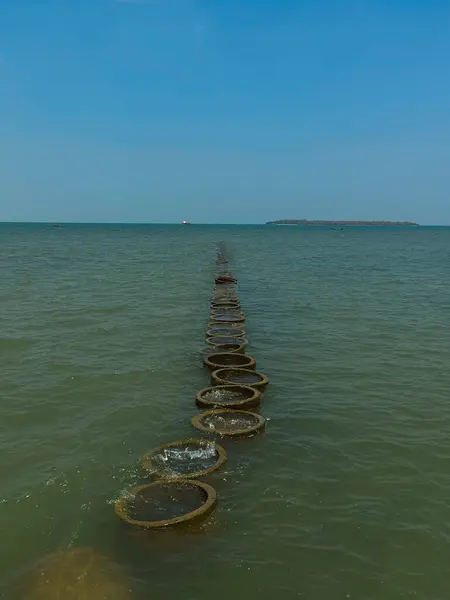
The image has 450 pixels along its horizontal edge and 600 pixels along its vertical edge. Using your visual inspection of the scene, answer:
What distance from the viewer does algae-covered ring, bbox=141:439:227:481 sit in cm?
855

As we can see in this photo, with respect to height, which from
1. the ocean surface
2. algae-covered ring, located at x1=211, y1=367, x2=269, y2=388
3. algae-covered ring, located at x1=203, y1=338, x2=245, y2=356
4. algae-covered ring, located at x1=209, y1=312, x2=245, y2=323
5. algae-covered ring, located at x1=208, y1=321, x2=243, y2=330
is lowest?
the ocean surface

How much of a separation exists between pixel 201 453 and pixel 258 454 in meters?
1.07

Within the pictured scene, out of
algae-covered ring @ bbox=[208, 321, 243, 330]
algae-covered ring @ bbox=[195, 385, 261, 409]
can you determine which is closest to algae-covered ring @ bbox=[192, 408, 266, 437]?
algae-covered ring @ bbox=[195, 385, 261, 409]

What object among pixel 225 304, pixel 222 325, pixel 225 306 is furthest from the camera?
pixel 225 304

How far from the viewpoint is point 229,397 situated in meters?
12.3

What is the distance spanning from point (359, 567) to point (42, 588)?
4.03 meters

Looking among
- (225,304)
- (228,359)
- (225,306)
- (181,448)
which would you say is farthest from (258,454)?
(225,304)

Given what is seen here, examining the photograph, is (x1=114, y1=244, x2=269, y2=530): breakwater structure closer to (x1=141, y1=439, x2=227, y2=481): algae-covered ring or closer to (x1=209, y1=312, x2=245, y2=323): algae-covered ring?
(x1=141, y1=439, x2=227, y2=481): algae-covered ring

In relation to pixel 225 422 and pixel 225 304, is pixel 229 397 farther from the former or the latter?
pixel 225 304

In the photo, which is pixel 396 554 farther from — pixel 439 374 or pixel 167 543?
pixel 439 374

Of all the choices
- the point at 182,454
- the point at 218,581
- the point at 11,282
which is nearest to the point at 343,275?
the point at 11,282

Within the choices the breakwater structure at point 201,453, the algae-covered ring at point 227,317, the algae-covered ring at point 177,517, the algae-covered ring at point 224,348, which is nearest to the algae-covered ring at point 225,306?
the algae-covered ring at point 227,317

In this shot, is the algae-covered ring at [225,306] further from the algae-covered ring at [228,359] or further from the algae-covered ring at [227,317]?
the algae-covered ring at [228,359]

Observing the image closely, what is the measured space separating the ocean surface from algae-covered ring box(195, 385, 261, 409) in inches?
14.3
